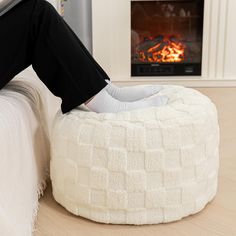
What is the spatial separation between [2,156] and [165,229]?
45 cm

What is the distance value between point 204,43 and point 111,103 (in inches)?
71.5

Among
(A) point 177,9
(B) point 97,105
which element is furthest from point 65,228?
(A) point 177,9

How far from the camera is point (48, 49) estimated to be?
47.6 inches

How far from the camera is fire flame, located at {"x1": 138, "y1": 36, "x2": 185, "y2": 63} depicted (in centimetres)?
308

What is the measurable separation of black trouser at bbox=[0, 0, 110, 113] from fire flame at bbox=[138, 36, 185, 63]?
1.89 m

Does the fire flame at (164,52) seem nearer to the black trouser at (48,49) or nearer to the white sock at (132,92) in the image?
the white sock at (132,92)

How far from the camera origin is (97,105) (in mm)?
1271

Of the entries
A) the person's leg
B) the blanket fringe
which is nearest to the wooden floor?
the blanket fringe

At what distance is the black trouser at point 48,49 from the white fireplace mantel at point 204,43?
5.73 ft

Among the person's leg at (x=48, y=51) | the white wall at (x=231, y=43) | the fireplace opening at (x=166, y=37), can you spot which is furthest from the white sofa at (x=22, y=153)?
the white wall at (x=231, y=43)

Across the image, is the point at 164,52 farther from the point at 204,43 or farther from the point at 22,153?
the point at 22,153

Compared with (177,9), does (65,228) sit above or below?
below

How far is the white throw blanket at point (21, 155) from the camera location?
1.04 m

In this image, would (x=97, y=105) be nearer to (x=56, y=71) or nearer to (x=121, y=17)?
(x=56, y=71)
